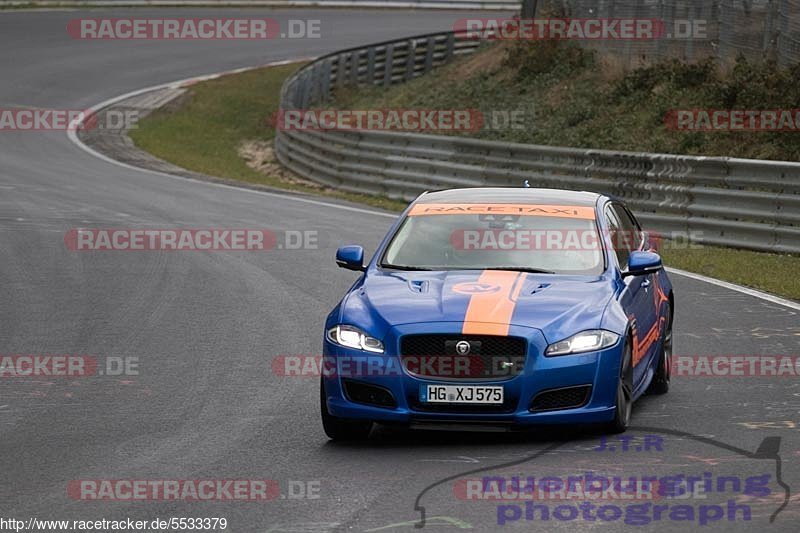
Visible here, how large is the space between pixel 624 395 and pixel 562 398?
1.77 feet

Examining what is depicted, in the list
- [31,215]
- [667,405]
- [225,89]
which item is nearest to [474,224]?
[667,405]

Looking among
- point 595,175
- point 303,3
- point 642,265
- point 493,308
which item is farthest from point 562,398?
point 303,3

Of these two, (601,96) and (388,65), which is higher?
(601,96)

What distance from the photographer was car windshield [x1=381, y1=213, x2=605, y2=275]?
9.69 m

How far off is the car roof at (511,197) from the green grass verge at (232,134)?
23.3 ft

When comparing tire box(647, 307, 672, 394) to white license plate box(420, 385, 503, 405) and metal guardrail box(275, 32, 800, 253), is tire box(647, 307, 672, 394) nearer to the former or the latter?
white license plate box(420, 385, 503, 405)

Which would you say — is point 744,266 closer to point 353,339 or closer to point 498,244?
point 498,244

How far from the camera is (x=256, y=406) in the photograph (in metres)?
9.80

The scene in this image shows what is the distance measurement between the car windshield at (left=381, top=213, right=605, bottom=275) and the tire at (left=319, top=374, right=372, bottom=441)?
1.32 m

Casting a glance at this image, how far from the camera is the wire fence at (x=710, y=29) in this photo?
25.7 metres

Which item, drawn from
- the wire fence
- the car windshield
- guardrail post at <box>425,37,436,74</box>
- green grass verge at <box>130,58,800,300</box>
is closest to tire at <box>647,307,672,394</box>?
the car windshield

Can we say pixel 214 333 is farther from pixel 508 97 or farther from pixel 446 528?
pixel 508 97

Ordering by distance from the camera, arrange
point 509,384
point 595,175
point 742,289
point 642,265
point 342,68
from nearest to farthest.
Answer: point 509,384, point 642,265, point 742,289, point 595,175, point 342,68

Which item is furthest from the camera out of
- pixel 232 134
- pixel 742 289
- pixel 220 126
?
pixel 220 126
